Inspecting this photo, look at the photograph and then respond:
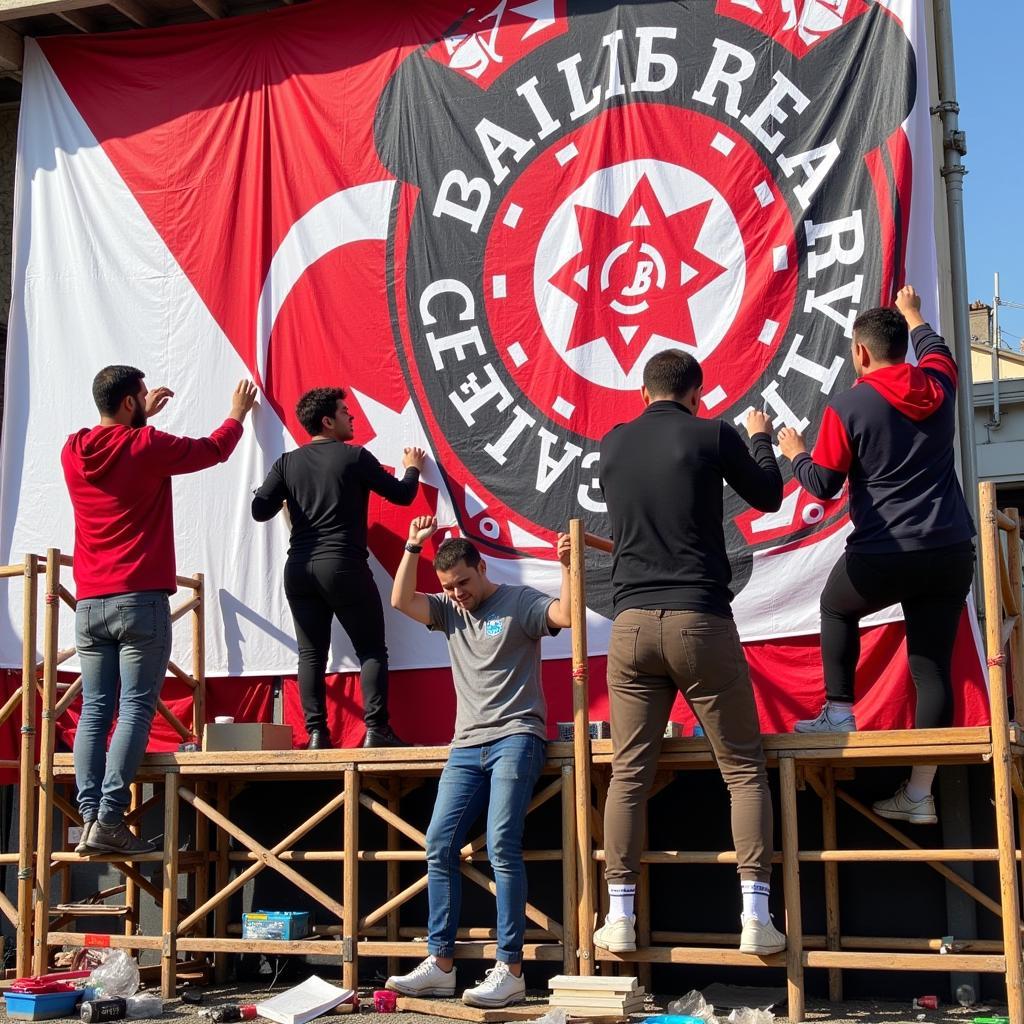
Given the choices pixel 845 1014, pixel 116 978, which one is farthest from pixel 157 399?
pixel 845 1014

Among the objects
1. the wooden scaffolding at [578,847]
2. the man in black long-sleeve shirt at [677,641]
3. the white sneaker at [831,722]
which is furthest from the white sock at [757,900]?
the white sneaker at [831,722]

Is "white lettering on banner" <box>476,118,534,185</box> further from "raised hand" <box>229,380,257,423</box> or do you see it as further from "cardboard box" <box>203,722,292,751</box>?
"cardboard box" <box>203,722,292,751</box>

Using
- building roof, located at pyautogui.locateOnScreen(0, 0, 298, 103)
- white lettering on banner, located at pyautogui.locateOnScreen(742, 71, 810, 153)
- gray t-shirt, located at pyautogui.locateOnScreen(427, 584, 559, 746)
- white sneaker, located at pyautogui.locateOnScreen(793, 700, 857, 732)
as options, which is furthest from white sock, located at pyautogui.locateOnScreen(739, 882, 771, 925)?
building roof, located at pyautogui.locateOnScreen(0, 0, 298, 103)

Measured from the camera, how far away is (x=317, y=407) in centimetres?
673

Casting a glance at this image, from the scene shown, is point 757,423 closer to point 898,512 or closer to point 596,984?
point 898,512

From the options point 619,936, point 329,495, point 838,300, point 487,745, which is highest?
point 838,300

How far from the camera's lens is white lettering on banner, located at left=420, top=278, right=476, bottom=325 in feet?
22.8

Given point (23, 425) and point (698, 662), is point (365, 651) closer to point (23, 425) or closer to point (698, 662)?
point (698, 662)

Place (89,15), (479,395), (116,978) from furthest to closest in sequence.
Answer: (89,15) → (479,395) → (116,978)

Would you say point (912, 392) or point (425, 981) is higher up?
point (912, 392)

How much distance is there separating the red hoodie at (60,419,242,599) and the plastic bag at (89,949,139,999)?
1635 mm

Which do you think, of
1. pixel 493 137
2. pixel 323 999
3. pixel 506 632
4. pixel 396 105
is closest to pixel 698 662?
pixel 506 632

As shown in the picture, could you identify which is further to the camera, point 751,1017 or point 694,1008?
point 694,1008

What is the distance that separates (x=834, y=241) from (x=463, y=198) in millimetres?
1964
